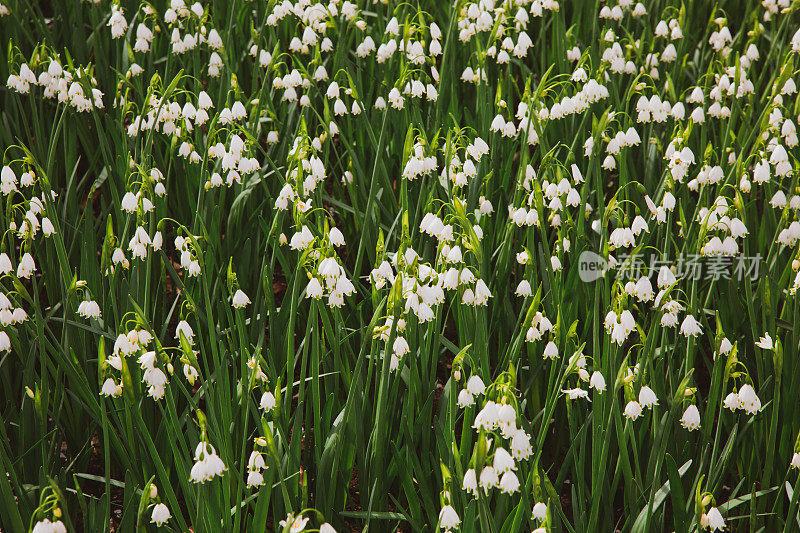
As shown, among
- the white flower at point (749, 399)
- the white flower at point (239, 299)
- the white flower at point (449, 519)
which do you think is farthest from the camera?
the white flower at point (239, 299)

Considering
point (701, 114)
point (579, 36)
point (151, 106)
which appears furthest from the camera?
point (579, 36)

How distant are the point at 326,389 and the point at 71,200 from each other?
153cm

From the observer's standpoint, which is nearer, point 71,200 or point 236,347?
point 236,347

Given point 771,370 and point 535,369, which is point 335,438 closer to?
point 535,369

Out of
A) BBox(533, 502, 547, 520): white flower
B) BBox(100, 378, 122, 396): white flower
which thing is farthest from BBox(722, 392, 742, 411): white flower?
BBox(100, 378, 122, 396): white flower

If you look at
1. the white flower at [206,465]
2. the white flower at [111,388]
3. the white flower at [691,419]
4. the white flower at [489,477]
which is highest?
the white flower at [111,388]

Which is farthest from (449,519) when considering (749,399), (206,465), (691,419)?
(749,399)

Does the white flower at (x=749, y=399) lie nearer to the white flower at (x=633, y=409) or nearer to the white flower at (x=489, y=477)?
the white flower at (x=633, y=409)

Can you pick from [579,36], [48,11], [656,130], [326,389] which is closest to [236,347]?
[326,389]

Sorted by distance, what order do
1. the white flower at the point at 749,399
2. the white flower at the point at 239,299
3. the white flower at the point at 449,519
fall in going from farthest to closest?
the white flower at the point at 239,299 < the white flower at the point at 749,399 < the white flower at the point at 449,519

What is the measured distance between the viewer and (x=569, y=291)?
2.88 metres

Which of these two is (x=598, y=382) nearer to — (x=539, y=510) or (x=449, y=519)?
(x=539, y=510)

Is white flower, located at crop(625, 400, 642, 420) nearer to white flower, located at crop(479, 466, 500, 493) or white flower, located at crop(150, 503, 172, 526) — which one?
white flower, located at crop(479, 466, 500, 493)

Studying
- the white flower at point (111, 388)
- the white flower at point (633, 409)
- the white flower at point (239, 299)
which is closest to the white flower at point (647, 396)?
the white flower at point (633, 409)
